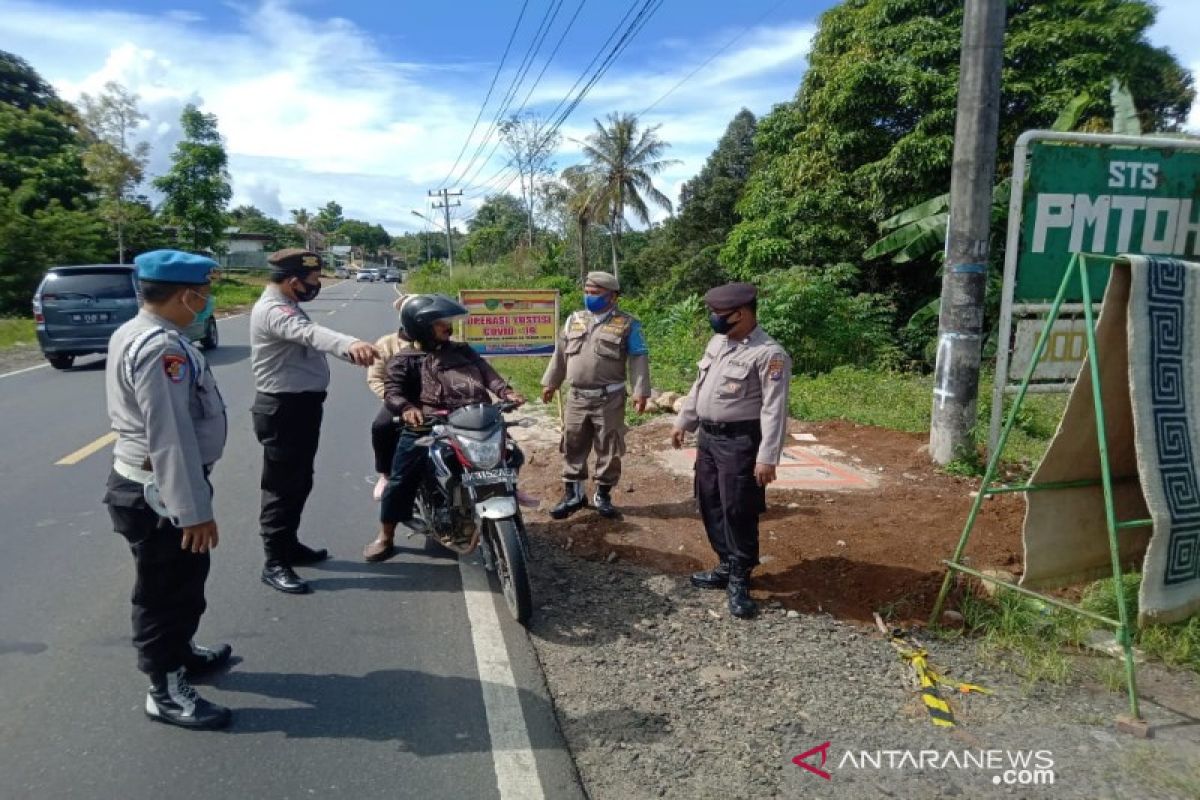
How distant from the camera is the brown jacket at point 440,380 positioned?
4223 mm

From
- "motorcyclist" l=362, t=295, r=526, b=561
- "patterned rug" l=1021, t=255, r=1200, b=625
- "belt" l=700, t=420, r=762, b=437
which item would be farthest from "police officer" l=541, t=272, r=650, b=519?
"patterned rug" l=1021, t=255, r=1200, b=625

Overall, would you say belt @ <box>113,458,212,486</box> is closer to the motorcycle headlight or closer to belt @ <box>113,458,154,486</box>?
belt @ <box>113,458,154,486</box>

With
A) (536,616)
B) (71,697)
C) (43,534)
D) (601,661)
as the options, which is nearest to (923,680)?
(601,661)

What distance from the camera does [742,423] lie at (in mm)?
3980

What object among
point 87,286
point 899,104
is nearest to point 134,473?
point 87,286

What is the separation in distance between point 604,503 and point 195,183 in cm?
3817

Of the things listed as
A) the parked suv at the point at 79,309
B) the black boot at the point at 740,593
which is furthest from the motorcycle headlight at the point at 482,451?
the parked suv at the point at 79,309

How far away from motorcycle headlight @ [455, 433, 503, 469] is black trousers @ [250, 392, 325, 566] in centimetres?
97

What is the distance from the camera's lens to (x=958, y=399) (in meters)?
6.31

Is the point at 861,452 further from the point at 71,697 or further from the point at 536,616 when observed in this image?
the point at 71,697

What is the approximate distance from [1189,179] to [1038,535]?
11.2ft

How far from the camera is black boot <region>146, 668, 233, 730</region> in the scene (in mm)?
2902

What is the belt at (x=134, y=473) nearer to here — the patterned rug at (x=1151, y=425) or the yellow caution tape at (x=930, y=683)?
the yellow caution tape at (x=930, y=683)

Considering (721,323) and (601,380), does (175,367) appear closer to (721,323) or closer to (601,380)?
(721,323)
